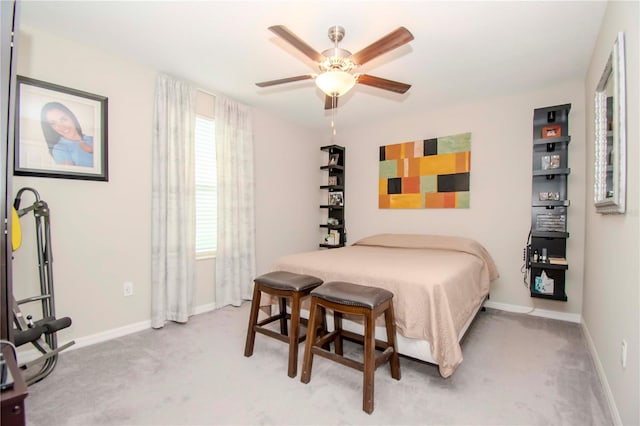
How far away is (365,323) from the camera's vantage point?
1.77 meters

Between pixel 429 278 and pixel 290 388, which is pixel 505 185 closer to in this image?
pixel 429 278

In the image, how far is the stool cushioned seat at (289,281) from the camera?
2170mm

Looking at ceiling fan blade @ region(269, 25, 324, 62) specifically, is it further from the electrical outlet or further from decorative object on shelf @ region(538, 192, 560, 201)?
decorative object on shelf @ region(538, 192, 560, 201)

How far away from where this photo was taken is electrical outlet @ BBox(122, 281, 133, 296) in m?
2.75

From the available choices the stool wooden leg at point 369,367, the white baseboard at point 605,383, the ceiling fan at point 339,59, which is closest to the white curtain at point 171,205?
the ceiling fan at point 339,59

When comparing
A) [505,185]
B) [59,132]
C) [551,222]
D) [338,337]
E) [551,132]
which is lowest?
[338,337]

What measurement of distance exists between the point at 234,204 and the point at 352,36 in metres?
2.17

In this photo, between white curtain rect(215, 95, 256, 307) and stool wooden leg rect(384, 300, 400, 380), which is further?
white curtain rect(215, 95, 256, 307)

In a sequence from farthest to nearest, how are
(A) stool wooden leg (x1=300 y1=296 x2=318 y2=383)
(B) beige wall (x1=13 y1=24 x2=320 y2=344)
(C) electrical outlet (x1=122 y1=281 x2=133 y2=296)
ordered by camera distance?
(C) electrical outlet (x1=122 y1=281 x2=133 y2=296), (B) beige wall (x1=13 y1=24 x2=320 y2=344), (A) stool wooden leg (x1=300 y1=296 x2=318 y2=383)

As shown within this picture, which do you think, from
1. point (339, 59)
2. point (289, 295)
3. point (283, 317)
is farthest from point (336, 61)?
point (283, 317)

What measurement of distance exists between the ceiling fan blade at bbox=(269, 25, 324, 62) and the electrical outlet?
2453 mm

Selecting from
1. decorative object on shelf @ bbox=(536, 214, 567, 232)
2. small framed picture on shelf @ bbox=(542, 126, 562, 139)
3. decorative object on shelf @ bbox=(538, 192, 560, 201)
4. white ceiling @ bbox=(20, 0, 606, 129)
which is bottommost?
decorative object on shelf @ bbox=(536, 214, 567, 232)

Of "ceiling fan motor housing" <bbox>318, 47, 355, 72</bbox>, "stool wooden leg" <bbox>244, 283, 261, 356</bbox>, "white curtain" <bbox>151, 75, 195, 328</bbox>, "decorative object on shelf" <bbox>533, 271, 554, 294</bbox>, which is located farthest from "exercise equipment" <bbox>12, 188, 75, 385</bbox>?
"decorative object on shelf" <bbox>533, 271, 554, 294</bbox>

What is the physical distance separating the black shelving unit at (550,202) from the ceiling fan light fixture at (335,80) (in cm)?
221
